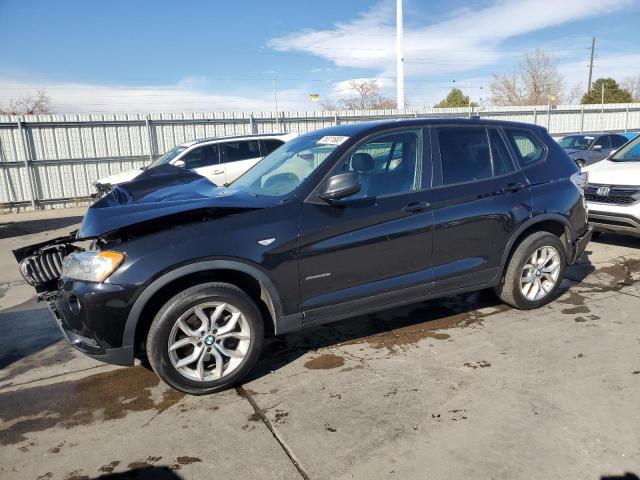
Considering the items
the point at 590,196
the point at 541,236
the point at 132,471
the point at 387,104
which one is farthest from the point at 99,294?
the point at 387,104

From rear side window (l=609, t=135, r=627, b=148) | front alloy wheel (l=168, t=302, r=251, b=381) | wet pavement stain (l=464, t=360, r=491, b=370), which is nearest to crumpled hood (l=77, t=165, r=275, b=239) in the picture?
front alloy wheel (l=168, t=302, r=251, b=381)

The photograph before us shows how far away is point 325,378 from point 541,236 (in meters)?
2.53

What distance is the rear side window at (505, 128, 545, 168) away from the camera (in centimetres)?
466

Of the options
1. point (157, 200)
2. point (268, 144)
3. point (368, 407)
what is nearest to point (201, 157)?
point (268, 144)

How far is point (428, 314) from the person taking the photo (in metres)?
4.86

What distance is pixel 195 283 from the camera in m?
3.35

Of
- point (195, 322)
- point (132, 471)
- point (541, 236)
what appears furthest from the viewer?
point (541, 236)

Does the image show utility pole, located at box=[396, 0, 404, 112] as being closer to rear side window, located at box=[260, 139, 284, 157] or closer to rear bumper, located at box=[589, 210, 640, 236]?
rear side window, located at box=[260, 139, 284, 157]

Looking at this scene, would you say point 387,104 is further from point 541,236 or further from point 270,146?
point 541,236

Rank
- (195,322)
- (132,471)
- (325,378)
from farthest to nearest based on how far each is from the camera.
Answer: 1. (325,378)
2. (195,322)
3. (132,471)

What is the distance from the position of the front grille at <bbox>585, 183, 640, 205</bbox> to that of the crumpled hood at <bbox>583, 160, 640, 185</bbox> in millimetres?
80

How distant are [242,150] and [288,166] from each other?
751cm

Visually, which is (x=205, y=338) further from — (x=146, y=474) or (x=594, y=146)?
(x=594, y=146)

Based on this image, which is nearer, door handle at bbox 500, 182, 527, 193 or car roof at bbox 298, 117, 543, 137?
car roof at bbox 298, 117, 543, 137
